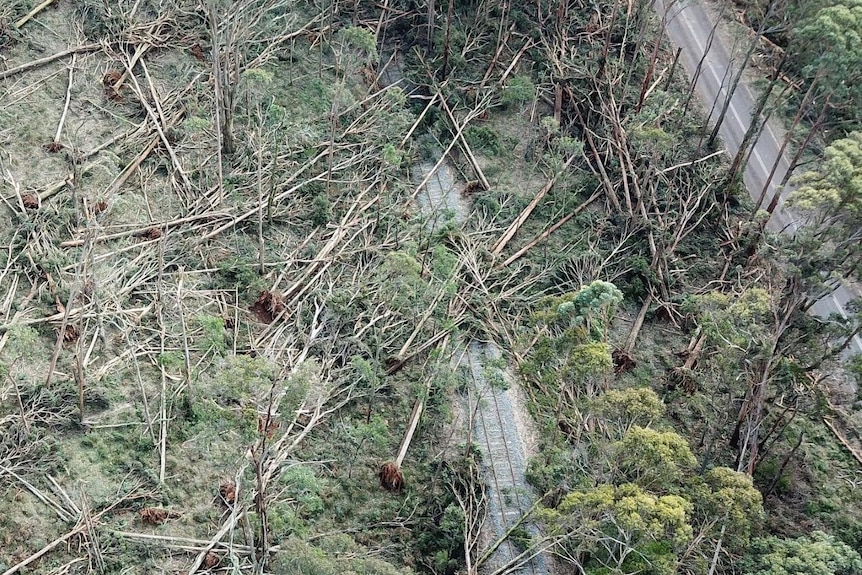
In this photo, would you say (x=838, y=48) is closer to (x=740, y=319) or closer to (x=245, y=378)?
(x=740, y=319)

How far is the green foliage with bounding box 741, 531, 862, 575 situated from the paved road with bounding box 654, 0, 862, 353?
10041 millimetres

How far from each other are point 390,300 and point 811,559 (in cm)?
1050

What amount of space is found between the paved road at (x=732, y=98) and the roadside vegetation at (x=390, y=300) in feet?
3.78

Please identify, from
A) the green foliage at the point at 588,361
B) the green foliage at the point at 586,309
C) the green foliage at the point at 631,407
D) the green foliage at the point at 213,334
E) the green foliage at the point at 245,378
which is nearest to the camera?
the green foliage at the point at 245,378

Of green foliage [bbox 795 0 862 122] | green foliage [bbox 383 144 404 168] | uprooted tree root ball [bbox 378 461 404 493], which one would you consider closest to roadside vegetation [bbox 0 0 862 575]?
uprooted tree root ball [bbox 378 461 404 493]

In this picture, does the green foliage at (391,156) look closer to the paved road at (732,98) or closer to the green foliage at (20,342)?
the paved road at (732,98)

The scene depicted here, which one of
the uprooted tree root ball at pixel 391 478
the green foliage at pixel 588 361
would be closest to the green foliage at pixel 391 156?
the uprooted tree root ball at pixel 391 478

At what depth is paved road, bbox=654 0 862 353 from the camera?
85.4 feet

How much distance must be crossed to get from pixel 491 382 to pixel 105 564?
8133 mm

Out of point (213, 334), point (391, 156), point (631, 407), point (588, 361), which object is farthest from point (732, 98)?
point (213, 334)

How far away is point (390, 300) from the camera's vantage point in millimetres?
20938

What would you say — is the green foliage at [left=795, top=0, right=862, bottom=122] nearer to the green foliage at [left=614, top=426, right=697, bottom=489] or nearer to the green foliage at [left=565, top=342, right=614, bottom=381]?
the green foliage at [left=565, top=342, right=614, bottom=381]

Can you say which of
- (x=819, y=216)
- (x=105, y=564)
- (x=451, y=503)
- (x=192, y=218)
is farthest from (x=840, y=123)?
(x=105, y=564)

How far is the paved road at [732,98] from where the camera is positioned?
2602 cm
